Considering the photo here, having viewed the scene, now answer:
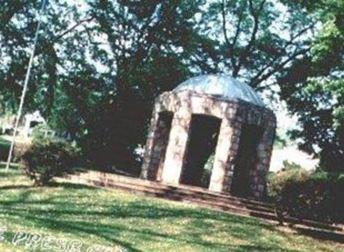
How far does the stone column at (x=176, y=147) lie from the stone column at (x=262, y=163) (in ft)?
11.8

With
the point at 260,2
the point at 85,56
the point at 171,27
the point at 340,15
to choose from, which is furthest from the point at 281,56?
the point at 340,15

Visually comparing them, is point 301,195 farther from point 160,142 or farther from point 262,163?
point 160,142

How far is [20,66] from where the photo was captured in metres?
36.1

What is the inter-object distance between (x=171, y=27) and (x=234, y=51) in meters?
4.95

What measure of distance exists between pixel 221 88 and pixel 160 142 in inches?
164

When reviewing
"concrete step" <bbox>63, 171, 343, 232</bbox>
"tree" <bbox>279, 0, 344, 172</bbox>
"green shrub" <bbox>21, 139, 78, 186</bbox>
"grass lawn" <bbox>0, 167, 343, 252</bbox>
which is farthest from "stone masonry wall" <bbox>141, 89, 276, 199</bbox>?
"tree" <bbox>279, 0, 344, 172</bbox>

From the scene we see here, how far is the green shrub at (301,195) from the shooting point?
18.9m

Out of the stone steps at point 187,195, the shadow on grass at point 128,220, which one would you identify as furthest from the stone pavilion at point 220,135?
the shadow on grass at point 128,220

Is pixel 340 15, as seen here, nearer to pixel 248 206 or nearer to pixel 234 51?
pixel 248 206

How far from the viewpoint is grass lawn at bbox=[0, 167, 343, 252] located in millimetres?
12688

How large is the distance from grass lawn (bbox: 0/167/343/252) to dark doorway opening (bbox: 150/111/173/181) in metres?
6.21

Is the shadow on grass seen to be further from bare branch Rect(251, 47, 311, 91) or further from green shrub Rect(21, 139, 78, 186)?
bare branch Rect(251, 47, 311, 91)

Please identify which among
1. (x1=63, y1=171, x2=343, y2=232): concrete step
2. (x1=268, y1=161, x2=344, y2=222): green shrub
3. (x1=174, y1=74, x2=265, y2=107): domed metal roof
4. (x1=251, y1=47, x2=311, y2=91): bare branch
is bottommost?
(x1=63, y1=171, x2=343, y2=232): concrete step

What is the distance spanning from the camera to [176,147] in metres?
26.3
